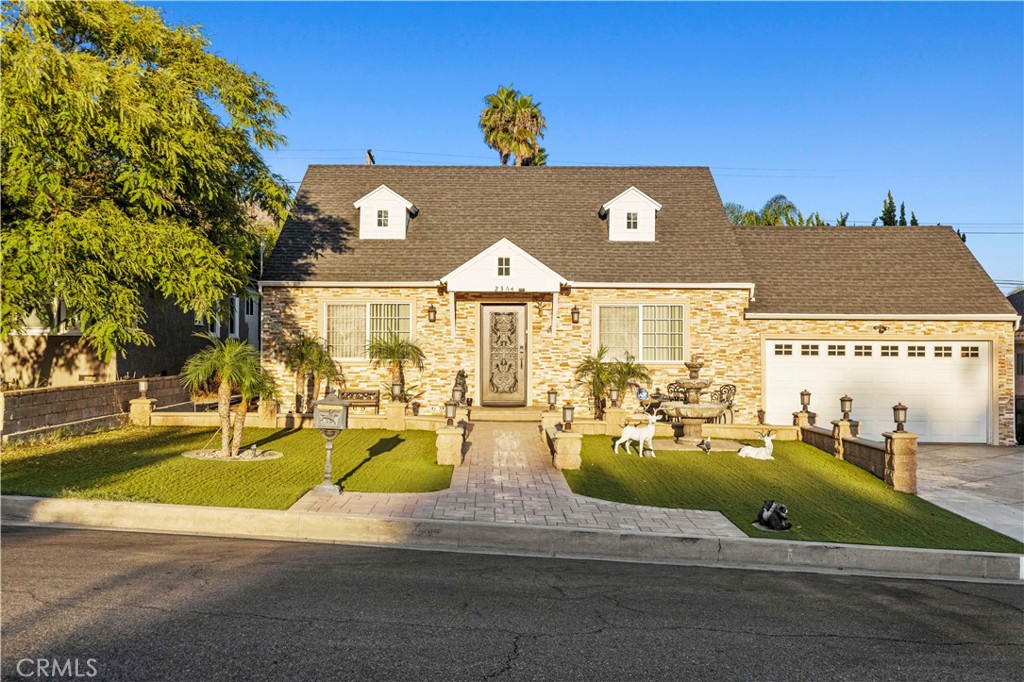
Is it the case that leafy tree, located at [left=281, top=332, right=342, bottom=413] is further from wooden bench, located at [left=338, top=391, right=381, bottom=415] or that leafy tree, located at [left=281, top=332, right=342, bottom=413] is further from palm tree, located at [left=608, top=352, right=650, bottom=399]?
palm tree, located at [left=608, top=352, right=650, bottom=399]

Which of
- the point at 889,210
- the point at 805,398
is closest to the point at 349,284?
the point at 805,398

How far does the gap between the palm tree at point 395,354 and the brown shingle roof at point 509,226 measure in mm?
1706

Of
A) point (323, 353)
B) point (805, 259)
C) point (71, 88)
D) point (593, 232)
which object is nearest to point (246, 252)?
point (323, 353)

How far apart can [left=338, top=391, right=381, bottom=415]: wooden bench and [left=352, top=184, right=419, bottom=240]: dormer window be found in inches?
187

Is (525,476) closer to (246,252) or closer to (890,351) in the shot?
(246,252)

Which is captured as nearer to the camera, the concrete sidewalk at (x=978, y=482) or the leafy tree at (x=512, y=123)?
the concrete sidewalk at (x=978, y=482)

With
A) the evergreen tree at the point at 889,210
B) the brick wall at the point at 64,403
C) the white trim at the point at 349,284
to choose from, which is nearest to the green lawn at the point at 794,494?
the white trim at the point at 349,284

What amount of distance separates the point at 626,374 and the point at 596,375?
2.58 feet

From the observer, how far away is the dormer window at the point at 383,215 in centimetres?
1966

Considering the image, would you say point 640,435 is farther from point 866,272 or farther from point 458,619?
point 866,272

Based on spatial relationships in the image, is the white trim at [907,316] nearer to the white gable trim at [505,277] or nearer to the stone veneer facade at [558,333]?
the stone veneer facade at [558,333]

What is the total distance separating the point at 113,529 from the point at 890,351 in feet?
60.9

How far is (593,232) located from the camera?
65.7 feet

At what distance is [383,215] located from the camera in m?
19.8
